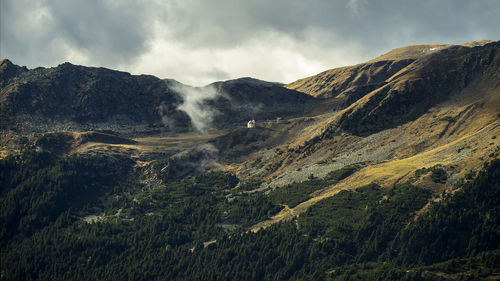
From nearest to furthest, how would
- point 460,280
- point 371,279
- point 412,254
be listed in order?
point 460,280, point 371,279, point 412,254

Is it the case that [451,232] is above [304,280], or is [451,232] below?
above

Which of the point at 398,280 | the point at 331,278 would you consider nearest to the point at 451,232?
the point at 398,280

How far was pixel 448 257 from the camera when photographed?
194 m

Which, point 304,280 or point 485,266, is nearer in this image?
point 485,266

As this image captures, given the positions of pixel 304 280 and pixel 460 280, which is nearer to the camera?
pixel 460 280

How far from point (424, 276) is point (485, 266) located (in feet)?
75.6

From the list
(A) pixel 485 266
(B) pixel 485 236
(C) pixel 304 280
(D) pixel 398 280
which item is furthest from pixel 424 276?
(C) pixel 304 280

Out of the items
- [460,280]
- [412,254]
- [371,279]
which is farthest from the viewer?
[412,254]

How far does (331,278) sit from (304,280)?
11779mm

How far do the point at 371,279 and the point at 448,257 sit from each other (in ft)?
115

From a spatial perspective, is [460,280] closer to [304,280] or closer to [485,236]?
[485,236]

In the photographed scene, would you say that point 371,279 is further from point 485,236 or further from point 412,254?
point 485,236

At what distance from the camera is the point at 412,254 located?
199m

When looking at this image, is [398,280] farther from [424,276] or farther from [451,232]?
[451,232]
